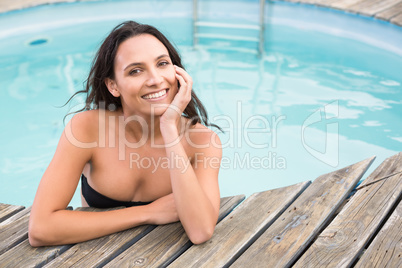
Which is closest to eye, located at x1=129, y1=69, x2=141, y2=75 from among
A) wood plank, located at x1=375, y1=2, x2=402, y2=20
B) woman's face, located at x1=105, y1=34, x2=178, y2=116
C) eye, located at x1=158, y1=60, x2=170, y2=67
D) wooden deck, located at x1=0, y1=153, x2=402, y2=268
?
woman's face, located at x1=105, y1=34, x2=178, y2=116

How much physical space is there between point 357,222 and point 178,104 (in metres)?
0.95

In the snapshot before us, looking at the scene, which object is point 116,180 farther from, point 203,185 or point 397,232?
point 397,232

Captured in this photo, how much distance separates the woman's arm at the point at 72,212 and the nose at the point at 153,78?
0.35 m

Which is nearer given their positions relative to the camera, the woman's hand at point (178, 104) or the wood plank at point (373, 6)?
the woman's hand at point (178, 104)

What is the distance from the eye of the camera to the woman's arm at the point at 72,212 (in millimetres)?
1890

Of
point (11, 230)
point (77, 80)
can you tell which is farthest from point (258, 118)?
point (11, 230)

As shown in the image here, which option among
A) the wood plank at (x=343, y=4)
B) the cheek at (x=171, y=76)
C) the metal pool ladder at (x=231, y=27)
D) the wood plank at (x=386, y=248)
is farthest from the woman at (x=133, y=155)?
the wood plank at (x=343, y=4)

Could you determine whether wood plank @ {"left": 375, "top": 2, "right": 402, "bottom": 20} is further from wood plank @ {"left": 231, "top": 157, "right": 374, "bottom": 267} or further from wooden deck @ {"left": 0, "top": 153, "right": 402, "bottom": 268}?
wooden deck @ {"left": 0, "top": 153, "right": 402, "bottom": 268}

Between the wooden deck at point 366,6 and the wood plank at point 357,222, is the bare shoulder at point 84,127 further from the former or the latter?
the wooden deck at point 366,6

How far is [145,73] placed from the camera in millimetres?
2066

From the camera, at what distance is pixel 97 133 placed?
83.7 inches

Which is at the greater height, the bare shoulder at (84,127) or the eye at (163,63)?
the eye at (163,63)

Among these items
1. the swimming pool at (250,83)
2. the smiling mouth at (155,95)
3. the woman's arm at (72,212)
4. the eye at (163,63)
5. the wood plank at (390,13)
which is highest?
the eye at (163,63)

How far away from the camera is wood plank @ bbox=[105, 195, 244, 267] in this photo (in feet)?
6.03
